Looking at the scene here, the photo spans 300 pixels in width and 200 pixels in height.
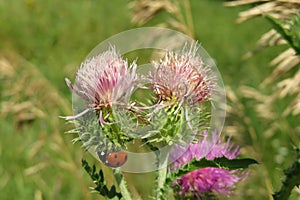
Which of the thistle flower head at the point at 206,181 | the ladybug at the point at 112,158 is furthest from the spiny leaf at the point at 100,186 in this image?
the thistle flower head at the point at 206,181

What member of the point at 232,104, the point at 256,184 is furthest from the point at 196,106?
the point at 256,184

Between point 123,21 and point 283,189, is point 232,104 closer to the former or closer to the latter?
point 283,189

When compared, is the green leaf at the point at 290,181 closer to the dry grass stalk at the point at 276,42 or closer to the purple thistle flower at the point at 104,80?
the purple thistle flower at the point at 104,80

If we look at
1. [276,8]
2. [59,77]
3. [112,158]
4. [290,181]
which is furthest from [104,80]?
[59,77]

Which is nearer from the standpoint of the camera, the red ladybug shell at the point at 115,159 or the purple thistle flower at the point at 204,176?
the red ladybug shell at the point at 115,159

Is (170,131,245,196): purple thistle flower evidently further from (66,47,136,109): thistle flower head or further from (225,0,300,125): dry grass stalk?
(225,0,300,125): dry grass stalk

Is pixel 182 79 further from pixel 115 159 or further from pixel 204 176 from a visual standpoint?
pixel 204 176
